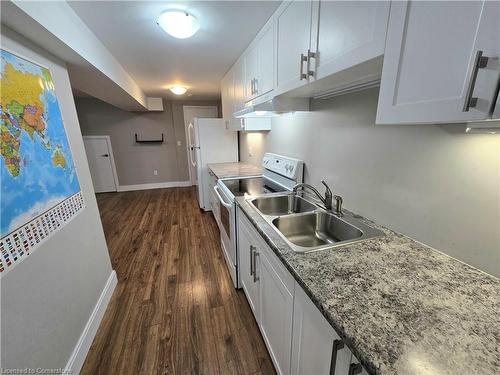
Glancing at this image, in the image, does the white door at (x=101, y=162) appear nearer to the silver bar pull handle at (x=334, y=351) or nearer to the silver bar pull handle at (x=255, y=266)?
the silver bar pull handle at (x=255, y=266)

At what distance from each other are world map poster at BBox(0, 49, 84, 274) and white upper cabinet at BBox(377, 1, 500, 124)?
164 cm

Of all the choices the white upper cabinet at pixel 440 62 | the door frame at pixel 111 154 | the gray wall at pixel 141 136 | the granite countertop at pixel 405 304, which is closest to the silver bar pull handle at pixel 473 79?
the white upper cabinet at pixel 440 62

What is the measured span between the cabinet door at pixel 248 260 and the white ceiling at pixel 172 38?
1.47 meters

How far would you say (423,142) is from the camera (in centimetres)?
97

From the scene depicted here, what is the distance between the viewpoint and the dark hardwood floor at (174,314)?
4.56 ft

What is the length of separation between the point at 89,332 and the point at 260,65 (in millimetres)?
2451

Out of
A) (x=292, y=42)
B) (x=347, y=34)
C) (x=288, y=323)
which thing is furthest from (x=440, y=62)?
(x=288, y=323)

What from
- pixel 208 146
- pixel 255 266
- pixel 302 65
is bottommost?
pixel 255 266

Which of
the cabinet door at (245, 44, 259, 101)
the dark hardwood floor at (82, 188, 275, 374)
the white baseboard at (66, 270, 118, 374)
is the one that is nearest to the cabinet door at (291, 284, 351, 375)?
the dark hardwood floor at (82, 188, 275, 374)

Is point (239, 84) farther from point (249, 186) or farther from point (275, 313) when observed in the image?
point (275, 313)

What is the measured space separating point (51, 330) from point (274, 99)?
1.99 meters

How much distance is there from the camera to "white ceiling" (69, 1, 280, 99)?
1402mm

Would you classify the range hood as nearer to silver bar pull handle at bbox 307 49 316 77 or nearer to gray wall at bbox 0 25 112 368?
silver bar pull handle at bbox 307 49 316 77

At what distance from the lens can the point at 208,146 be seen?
381 centimetres
